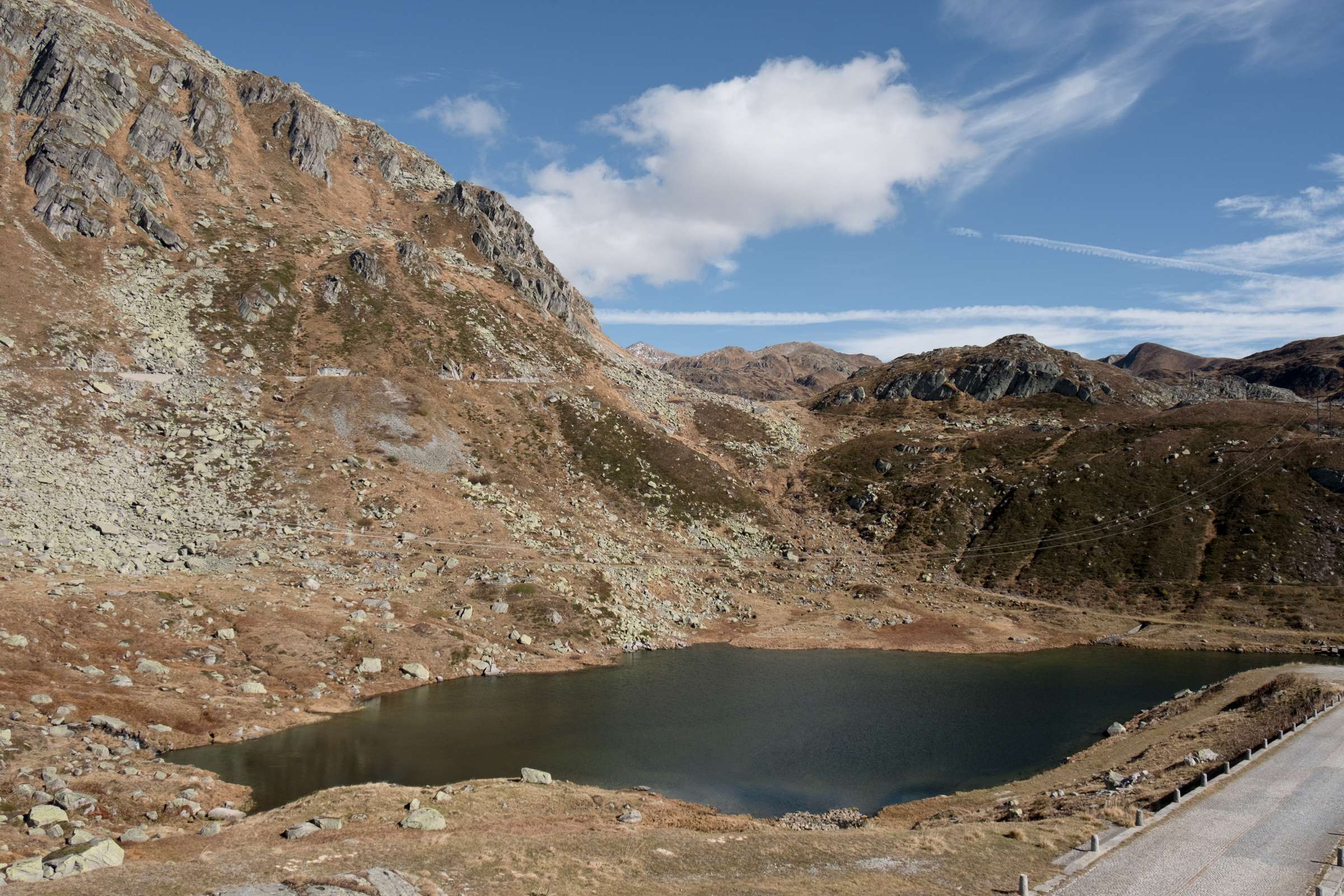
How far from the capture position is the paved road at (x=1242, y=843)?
26.4m

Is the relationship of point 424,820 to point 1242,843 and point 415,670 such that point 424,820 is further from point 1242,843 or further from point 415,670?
point 1242,843

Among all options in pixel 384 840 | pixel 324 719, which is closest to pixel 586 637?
pixel 324 719

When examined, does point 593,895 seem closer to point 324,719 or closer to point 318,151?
point 324,719

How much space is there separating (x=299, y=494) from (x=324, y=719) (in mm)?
41775

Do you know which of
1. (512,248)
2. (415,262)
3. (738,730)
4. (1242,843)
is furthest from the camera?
(512,248)

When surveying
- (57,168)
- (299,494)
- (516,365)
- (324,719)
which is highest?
(57,168)

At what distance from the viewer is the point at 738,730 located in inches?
2287

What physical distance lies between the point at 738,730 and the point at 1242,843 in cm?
3450

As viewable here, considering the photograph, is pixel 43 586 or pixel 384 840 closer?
pixel 384 840

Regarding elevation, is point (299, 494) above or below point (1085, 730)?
above

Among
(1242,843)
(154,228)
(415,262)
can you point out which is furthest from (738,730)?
(154,228)

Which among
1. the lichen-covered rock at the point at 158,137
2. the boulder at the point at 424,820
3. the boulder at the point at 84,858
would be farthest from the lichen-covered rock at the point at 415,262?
the boulder at the point at 84,858

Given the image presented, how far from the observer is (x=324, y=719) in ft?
185

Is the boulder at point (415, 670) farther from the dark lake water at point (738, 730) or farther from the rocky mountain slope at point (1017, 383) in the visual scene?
the rocky mountain slope at point (1017, 383)
